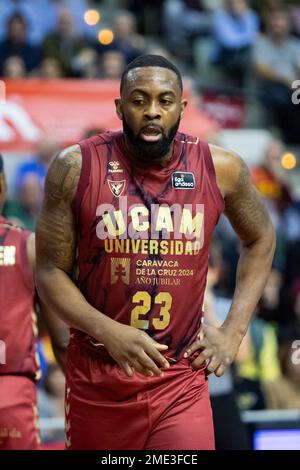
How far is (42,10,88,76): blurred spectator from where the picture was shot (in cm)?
1310

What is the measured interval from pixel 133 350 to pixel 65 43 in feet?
28.0

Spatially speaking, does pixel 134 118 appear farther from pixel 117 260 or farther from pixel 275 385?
pixel 275 385

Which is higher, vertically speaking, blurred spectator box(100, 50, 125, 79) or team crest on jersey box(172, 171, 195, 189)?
blurred spectator box(100, 50, 125, 79)

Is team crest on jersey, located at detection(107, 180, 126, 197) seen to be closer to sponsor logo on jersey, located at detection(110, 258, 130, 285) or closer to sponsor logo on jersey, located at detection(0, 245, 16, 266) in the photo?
sponsor logo on jersey, located at detection(110, 258, 130, 285)

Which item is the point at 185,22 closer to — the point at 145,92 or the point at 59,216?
the point at 145,92

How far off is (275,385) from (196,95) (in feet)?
18.0

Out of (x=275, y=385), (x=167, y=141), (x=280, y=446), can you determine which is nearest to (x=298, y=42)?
(x=275, y=385)

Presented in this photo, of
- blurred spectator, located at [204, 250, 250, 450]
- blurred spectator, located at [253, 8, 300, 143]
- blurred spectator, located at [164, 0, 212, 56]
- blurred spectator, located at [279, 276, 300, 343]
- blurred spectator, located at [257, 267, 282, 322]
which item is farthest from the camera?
blurred spectator, located at [164, 0, 212, 56]

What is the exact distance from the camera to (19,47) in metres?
13.1

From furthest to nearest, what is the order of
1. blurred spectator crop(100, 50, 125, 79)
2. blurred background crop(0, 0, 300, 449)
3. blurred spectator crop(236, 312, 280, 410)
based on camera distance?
blurred spectator crop(100, 50, 125, 79), blurred background crop(0, 0, 300, 449), blurred spectator crop(236, 312, 280, 410)

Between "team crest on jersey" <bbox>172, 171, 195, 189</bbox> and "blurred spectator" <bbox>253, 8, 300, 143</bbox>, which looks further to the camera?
"blurred spectator" <bbox>253, 8, 300, 143</bbox>

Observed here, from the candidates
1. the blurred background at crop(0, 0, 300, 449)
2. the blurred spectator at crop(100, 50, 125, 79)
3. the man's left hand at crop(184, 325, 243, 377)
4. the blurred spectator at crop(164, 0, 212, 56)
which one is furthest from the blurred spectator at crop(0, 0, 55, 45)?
the man's left hand at crop(184, 325, 243, 377)

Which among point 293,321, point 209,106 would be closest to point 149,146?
point 293,321

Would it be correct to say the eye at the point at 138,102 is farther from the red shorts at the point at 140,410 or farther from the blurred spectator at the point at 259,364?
the blurred spectator at the point at 259,364
